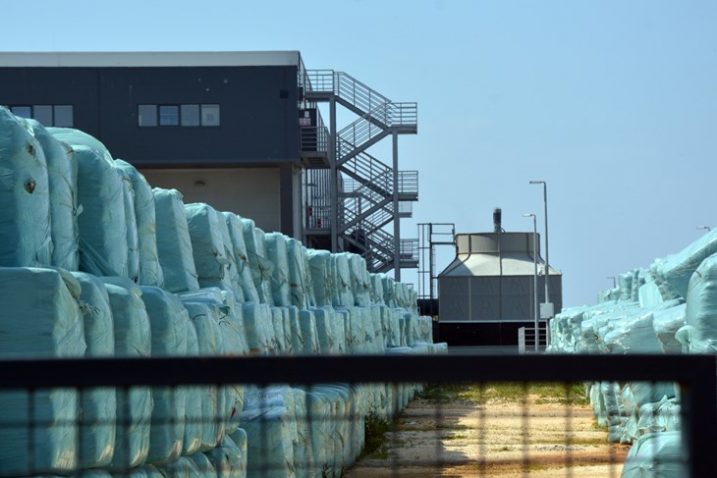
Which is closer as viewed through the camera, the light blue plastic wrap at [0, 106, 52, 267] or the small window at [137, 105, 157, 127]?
the light blue plastic wrap at [0, 106, 52, 267]

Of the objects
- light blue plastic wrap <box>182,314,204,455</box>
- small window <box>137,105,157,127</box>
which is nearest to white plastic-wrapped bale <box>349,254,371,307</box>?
small window <box>137,105,157,127</box>

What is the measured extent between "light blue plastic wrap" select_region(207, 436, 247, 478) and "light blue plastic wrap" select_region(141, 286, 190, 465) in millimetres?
452

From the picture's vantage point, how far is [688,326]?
10.1 m

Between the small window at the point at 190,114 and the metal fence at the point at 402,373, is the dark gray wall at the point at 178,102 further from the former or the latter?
the metal fence at the point at 402,373

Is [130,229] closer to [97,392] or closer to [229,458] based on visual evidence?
[229,458]

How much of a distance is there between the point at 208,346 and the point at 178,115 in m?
35.2

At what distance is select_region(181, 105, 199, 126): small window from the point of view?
43406 millimetres

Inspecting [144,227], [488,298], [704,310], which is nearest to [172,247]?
[144,227]

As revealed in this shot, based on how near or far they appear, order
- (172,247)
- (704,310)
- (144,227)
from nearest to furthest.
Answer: (144,227)
(704,310)
(172,247)

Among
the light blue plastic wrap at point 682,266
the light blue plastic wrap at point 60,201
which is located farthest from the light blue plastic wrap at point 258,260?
the light blue plastic wrap at point 60,201

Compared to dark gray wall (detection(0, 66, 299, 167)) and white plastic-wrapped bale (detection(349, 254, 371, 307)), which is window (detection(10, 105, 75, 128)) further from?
white plastic-wrapped bale (detection(349, 254, 371, 307))

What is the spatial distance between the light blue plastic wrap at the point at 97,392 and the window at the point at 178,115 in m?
36.8

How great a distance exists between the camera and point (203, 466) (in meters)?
8.07

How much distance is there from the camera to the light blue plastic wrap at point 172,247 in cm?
1065
